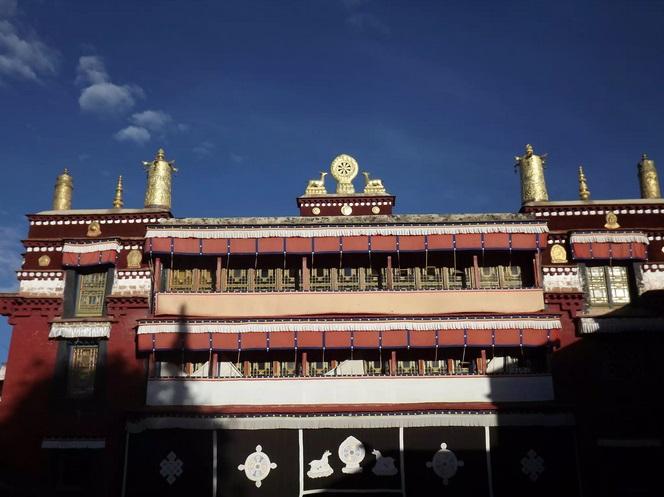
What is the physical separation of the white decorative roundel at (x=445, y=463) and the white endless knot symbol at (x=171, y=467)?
23.8 feet

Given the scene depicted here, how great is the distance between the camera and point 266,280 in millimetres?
21938

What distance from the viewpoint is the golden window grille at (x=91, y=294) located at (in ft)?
70.5

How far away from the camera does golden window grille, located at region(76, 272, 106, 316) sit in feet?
70.5

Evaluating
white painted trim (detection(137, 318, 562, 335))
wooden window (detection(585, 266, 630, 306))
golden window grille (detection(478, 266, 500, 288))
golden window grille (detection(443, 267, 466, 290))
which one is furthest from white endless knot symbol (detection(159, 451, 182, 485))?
wooden window (detection(585, 266, 630, 306))

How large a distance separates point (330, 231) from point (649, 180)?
11583mm

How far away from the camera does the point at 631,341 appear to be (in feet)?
66.8

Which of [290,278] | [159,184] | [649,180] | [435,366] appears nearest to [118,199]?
[159,184]

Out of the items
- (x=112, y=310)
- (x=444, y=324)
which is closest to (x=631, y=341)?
(x=444, y=324)

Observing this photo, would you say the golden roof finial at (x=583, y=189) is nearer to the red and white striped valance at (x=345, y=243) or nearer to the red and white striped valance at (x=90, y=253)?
the red and white striped valance at (x=345, y=243)

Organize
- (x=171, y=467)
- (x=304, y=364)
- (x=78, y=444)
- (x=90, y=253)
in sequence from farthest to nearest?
(x=90, y=253) → (x=304, y=364) → (x=78, y=444) → (x=171, y=467)

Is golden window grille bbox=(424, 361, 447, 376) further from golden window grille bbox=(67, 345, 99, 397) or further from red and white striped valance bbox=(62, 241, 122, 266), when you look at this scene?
red and white striped valance bbox=(62, 241, 122, 266)

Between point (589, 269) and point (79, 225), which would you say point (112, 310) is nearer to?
point (79, 225)

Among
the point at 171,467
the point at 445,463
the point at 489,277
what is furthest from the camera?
the point at 489,277

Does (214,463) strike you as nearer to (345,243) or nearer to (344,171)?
(345,243)
